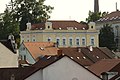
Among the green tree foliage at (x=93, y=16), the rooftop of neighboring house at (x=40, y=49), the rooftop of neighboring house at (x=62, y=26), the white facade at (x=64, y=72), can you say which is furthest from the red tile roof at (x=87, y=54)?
the green tree foliage at (x=93, y=16)

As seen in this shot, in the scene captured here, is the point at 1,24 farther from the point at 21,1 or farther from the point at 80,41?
the point at 80,41

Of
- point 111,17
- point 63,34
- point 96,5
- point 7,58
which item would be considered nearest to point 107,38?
point 63,34

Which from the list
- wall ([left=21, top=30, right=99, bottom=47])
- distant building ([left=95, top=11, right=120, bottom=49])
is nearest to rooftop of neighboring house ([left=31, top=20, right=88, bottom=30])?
wall ([left=21, top=30, right=99, bottom=47])

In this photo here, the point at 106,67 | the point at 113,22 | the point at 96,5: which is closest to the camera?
the point at 106,67

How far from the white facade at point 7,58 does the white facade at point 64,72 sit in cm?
1106

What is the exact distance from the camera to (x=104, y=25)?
126250 millimetres

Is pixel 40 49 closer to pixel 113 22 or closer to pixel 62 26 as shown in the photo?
pixel 62 26

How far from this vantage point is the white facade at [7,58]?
2114 inches

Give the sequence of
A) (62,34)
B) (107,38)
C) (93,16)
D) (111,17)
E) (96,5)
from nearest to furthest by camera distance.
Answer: (62,34), (107,38), (111,17), (93,16), (96,5)

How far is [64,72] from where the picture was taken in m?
43.3

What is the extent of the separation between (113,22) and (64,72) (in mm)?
85194

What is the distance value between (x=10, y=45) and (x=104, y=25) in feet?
234

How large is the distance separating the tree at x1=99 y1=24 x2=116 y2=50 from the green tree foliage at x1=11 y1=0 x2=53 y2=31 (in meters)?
11.7

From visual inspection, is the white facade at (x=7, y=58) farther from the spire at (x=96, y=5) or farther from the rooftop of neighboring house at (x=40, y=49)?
the spire at (x=96, y=5)
